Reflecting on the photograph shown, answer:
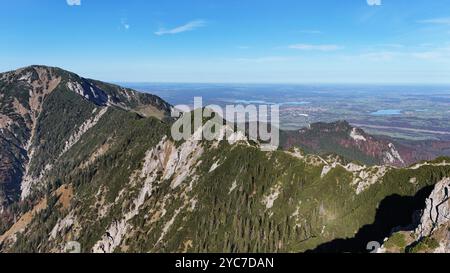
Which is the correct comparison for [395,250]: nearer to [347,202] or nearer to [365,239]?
[365,239]
